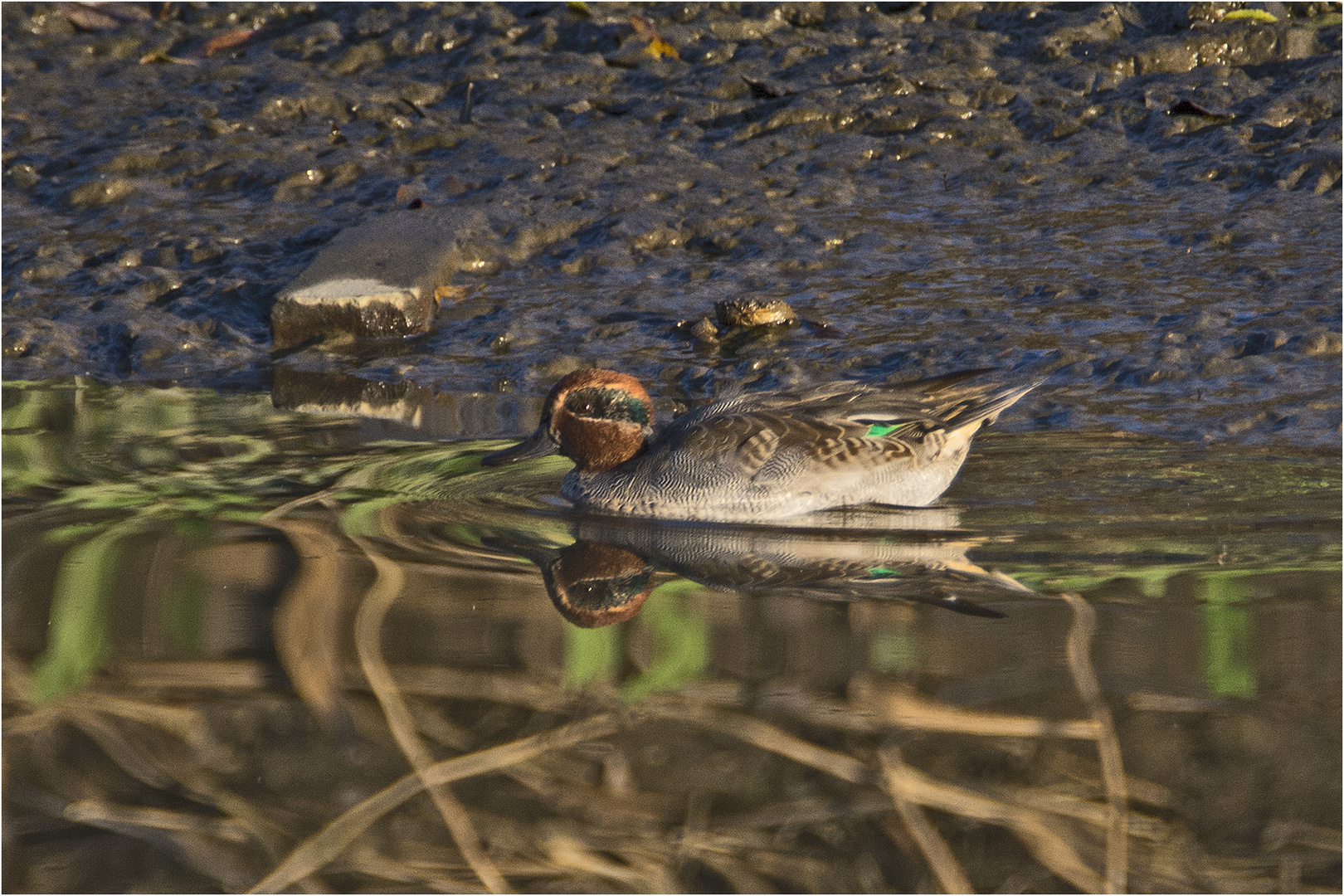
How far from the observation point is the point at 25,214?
322 inches

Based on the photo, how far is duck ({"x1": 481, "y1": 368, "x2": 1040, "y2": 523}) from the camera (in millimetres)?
4520

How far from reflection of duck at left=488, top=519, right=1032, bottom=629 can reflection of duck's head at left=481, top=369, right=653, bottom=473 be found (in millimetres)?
374

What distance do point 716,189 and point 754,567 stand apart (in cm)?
420

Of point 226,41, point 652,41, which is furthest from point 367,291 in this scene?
point 226,41

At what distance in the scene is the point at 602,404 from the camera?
16.0ft

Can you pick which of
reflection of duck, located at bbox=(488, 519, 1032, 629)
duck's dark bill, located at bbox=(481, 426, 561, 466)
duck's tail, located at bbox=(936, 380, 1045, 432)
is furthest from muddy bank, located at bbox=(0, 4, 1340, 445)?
reflection of duck, located at bbox=(488, 519, 1032, 629)

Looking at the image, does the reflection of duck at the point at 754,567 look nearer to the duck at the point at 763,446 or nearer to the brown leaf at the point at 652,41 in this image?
the duck at the point at 763,446

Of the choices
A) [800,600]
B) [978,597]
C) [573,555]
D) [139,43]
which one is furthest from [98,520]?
[139,43]

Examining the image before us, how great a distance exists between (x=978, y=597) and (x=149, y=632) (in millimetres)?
2072

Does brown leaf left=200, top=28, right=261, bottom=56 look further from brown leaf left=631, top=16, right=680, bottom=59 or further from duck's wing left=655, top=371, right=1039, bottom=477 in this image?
duck's wing left=655, top=371, right=1039, bottom=477

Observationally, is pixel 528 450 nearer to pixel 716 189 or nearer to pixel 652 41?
pixel 716 189

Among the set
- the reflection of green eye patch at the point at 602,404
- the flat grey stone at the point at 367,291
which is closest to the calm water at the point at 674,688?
the reflection of green eye patch at the point at 602,404

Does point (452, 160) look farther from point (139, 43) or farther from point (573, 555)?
point (573, 555)

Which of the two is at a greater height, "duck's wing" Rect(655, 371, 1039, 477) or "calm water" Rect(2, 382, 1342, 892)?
"duck's wing" Rect(655, 371, 1039, 477)
